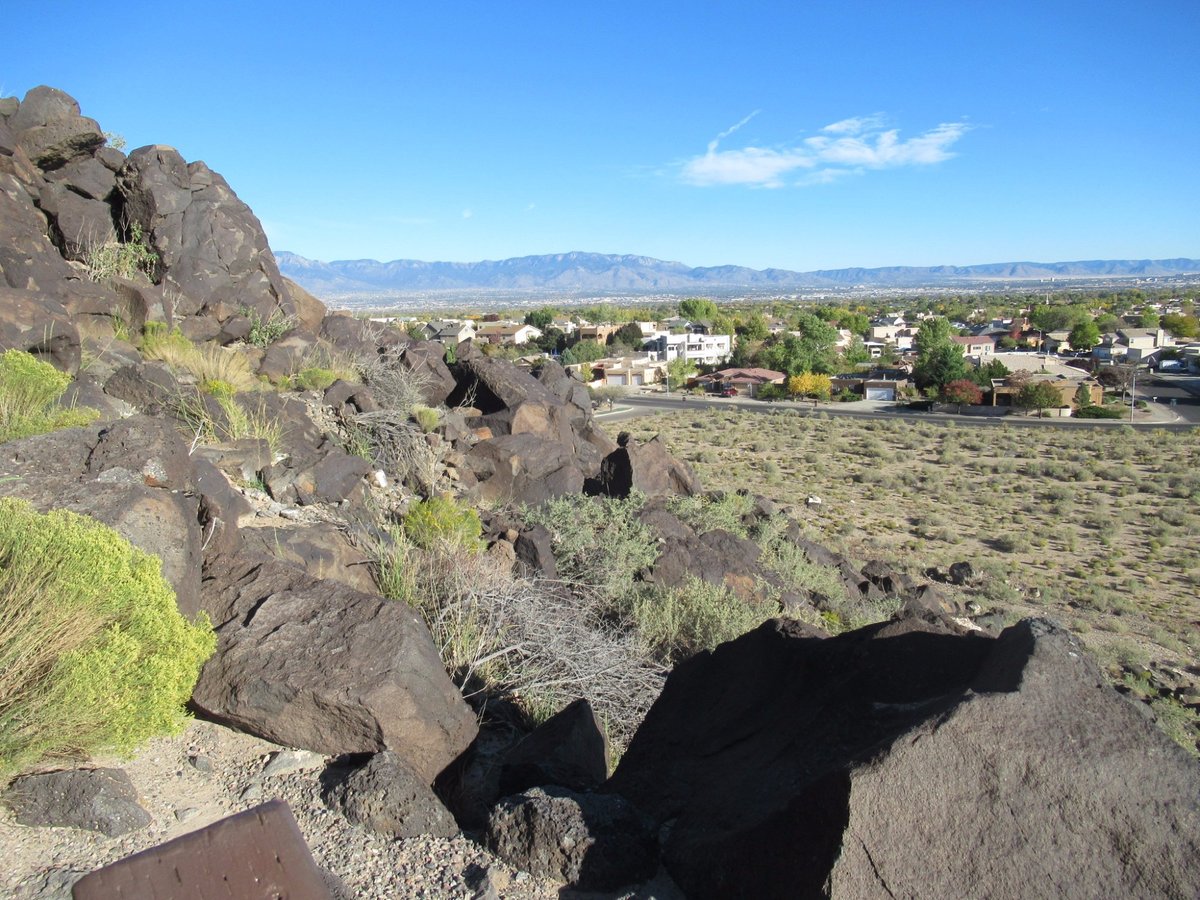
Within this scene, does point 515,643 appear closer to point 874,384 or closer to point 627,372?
point 874,384

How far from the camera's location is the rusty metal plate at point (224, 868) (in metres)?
2.46

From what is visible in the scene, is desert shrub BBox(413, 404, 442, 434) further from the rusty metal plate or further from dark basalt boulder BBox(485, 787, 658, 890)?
the rusty metal plate

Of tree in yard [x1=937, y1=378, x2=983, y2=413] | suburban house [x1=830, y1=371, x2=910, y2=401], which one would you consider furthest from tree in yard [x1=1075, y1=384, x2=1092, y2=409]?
suburban house [x1=830, y1=371, x2=910, y2=401]

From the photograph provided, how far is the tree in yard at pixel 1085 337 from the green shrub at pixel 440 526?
105599 mm

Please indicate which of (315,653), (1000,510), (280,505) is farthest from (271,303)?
(1000,510)

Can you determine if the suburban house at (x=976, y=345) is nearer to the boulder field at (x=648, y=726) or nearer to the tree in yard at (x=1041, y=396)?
the tree in yard at (x=1041, y=396)

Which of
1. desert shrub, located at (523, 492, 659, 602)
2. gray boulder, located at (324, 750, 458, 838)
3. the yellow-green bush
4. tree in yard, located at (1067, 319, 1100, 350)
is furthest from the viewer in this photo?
tree in yard, located at (1067, 319, 1100, 350)

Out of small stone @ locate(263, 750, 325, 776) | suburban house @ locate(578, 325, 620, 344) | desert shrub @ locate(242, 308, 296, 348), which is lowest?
suburban house @ locate(578, 325, 620, 344)

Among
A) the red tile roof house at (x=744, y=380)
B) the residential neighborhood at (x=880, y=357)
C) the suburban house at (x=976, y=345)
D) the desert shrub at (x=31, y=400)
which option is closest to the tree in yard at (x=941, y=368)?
the residential neighborhood at (x=880, y=357)

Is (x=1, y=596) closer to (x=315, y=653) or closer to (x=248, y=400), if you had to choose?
(x=315, y=653)

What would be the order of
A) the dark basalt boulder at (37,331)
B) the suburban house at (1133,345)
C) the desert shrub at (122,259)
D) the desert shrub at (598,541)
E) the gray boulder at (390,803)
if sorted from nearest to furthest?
1. the gray boulder at (390,803)
2. the dark basalt boulder at (37,331)
3. the desert shrub at (598,541)
4. the desert shrub at (122,259)
5. the suburban house at (1133,345)

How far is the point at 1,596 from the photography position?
12.8ft

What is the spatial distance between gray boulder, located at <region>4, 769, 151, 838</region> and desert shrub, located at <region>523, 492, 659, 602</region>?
229 inches

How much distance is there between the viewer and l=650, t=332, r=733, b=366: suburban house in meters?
94.7
